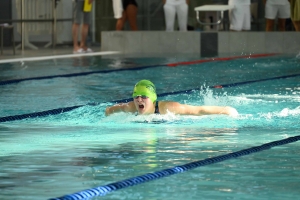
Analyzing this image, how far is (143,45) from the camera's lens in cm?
1708

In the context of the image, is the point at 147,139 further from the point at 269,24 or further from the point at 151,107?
the point at 269,24

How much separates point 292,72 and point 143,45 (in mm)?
5353

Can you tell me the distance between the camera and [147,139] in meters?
6.37

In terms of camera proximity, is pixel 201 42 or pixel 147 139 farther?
→ pixel 201 42

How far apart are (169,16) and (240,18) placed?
1406mm

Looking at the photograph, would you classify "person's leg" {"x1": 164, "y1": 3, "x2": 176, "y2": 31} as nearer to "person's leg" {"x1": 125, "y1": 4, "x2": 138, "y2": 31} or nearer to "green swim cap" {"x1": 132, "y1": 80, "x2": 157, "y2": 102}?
"person's leg" {"x1": 125, "y1": 4, "x2": 138, "y2": 31}

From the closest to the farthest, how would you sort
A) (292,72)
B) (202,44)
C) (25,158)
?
(25,158), (292,72), (202,44)

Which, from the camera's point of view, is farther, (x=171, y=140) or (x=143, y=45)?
(x=143, y=45)

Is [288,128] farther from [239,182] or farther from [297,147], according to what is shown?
[239,182]

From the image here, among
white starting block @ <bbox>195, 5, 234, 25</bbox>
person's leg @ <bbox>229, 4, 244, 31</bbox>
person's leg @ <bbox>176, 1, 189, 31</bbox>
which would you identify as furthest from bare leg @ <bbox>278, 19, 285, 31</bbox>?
person's leg @ <bbox>176, 1, 189, 31</bbox>

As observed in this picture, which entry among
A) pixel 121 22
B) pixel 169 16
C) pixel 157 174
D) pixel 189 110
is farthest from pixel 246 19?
pixel 157 174

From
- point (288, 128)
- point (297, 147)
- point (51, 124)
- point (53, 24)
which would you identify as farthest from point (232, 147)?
point (53, 24)

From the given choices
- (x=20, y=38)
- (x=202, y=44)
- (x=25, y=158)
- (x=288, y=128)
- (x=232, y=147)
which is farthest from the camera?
(x=20, y=38)

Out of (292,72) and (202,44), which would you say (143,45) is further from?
(292,72)
